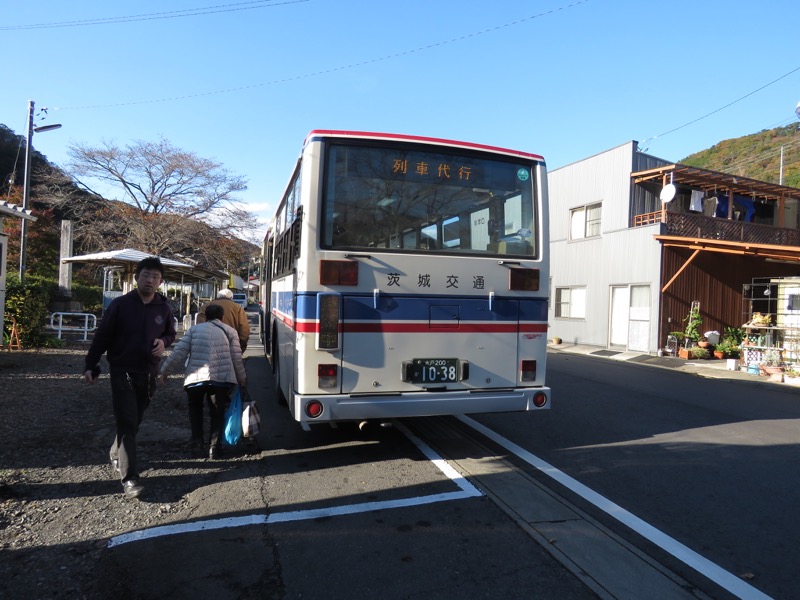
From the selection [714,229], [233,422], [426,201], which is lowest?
[233,422]

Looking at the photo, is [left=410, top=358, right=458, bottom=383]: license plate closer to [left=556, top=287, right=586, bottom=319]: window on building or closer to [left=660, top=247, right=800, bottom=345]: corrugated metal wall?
[left=660, top=247, right=800, bottom=345]: corrugated metal wall

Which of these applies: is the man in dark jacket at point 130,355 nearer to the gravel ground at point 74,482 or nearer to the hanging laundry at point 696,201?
the gravel ground at point 74,482

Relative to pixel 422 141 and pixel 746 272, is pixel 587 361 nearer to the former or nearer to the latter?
pixel 746 272

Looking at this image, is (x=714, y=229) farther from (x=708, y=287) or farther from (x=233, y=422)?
(x=233, y=422)

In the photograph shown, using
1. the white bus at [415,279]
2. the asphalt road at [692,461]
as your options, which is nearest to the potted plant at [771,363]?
the asphalt road at [692,461]

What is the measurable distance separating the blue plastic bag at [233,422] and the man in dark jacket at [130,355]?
0.83 meters

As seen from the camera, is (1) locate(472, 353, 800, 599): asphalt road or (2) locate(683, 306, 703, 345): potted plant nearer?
(1) locate(472, 353, 800, 599): asphalt road

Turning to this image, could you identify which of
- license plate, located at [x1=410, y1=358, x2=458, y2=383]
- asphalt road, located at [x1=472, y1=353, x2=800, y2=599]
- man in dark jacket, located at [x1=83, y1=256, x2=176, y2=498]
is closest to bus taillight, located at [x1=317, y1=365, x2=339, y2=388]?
license plate, located at [x1=410, y1=358, x2=458, y2=383]

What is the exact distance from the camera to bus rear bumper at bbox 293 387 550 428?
4.81 metres

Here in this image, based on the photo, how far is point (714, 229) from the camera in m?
18.5

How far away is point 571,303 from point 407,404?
58.7ft

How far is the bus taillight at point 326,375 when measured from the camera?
485 centimetres

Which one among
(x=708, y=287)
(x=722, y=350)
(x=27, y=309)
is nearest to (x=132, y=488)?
(x=27, y=309)

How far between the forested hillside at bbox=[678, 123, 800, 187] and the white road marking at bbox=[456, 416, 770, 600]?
2118 inches
